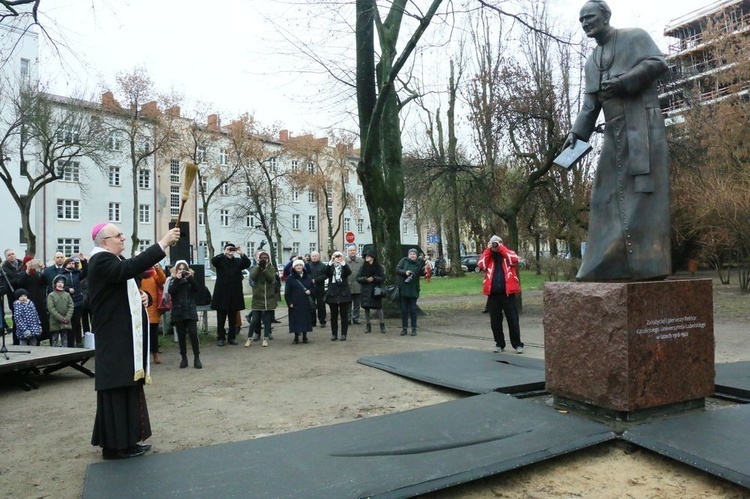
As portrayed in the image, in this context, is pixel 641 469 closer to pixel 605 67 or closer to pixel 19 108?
pixel 605 67

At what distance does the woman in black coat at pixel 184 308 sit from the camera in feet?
30.0

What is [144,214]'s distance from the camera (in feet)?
166

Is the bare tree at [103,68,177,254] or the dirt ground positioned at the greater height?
the bare tree at [103,68,177,254]

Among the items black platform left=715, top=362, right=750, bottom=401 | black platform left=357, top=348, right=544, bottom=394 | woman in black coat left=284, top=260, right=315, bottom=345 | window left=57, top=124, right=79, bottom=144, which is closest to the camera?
black platform left=715, top=362, right=750, bottom=401

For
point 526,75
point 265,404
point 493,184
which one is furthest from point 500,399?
point 526,75

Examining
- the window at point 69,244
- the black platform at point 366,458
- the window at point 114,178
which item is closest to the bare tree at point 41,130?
the window at point 69,244

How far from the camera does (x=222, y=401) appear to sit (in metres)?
6.82

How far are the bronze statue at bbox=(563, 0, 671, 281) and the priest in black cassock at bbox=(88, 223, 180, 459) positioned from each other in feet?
12.4

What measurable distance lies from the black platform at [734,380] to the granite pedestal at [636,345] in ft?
3.16

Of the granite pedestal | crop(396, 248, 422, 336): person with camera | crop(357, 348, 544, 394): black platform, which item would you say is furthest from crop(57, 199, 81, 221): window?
the granite pedestal

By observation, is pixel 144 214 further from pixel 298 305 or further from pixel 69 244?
pixel 298 305

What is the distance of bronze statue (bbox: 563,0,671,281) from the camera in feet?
17.2

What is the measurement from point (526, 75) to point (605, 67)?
13547 mm

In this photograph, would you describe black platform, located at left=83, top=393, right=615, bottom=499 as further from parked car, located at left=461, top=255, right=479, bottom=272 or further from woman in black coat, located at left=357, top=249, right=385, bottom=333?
parked car, located at left=461, top=255, right=479, bottom=272
